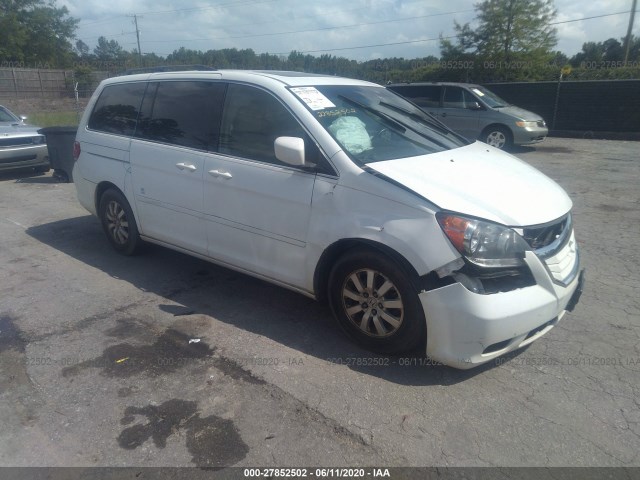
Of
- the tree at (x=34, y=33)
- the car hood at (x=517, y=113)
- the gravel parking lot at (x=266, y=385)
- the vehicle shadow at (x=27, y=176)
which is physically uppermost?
the tree at (x=34, y=33)

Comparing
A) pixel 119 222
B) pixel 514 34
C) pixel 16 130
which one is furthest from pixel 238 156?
pixel 514 34

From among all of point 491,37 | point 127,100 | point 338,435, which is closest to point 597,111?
point 491,37

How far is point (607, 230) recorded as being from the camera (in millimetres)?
6445

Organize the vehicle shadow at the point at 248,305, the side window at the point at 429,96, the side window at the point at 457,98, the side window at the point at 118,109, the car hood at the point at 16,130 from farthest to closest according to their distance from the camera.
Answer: the side window at the point at 429,96 < the side window at the point at 457,98 < the car hood at the point at 16,130 < the side window at the point at 118,109 < the vehicle shadow at the point at 248,305

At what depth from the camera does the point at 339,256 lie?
355 cm

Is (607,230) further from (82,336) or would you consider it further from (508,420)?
(82,336)

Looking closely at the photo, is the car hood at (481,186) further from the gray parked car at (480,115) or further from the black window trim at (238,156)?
the gray parked car at (480,115)

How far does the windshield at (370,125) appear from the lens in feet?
12.2

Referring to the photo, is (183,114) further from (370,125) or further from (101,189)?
(370,125)

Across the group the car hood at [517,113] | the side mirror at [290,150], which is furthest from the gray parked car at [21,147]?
the car hood at [517,113]

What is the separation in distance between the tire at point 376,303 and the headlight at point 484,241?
0.39 m

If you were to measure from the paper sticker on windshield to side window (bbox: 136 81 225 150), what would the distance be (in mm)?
782

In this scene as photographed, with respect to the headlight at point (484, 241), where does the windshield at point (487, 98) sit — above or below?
above

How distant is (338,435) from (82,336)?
7.42 feet
